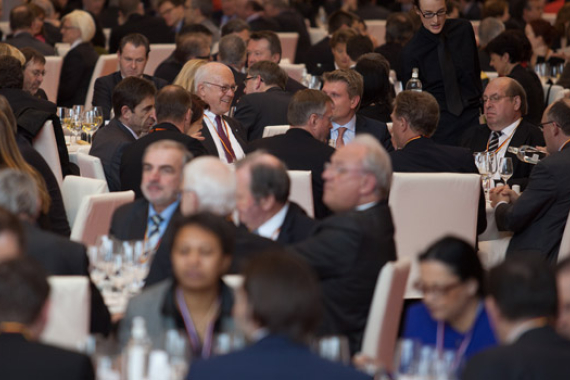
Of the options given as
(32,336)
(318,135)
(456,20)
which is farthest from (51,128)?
(32,336)

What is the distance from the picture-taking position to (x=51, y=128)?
21.1 feet

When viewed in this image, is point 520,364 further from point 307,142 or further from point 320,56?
point 320,56

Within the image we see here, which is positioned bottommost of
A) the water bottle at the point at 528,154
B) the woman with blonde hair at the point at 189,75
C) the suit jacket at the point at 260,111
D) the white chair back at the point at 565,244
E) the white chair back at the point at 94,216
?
the white chair back at the point at 565,244

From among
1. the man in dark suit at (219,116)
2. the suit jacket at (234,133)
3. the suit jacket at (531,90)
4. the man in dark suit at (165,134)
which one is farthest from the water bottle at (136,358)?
the suit jacket at (531,90)

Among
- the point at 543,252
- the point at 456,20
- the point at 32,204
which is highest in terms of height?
the point at 456,20

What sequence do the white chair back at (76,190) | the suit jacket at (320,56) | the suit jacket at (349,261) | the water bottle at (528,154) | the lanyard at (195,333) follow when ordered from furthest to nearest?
the suit jacket at (320,56) → the water bottle at (528,154) → the white chair back at (76,190) → the suit jacket at (349,261) → the lanyard at (195,333)

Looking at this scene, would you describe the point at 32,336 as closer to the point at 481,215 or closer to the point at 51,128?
the point at 481,215

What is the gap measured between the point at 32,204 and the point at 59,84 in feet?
21.2

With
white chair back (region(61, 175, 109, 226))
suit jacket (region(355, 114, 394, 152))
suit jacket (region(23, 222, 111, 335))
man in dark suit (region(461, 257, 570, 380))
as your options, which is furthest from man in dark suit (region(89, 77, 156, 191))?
man in dark suit (region(461, 257, 570, 380))

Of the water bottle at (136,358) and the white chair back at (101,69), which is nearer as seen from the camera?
the water bottle at (136,358)

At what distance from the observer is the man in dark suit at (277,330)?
8.77 feet

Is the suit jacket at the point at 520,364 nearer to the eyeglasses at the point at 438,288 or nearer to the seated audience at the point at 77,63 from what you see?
the eyeglasses at the point at 438,288

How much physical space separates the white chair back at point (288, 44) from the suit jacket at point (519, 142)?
17.9 ft

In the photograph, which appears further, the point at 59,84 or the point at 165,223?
the point at 59,84
